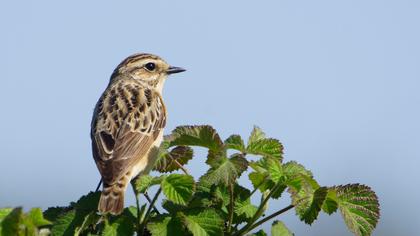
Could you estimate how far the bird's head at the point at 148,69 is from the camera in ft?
33.8

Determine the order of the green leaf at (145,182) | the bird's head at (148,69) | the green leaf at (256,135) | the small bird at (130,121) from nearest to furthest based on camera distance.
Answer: the green leaf at (145,182), the green leaf at (256,135), the small bird at (130,121), the bird's head at (148,69)

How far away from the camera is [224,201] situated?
4820 mm

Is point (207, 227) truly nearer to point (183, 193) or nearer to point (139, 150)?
point (183, 193)

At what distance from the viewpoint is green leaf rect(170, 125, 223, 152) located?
16.1 feet

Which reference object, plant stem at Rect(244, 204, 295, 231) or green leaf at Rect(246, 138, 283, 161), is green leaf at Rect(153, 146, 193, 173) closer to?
green leaf at Rect(246, 138, 283, 161)

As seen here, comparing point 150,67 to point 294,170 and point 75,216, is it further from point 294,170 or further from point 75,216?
point 294,170

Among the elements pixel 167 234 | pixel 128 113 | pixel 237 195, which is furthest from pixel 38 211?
pixel 128 113

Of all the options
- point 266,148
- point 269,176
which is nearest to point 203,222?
point 269,176

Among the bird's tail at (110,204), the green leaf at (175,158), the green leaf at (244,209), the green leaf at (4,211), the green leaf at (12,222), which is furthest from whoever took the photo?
the green leaf at (175,158)

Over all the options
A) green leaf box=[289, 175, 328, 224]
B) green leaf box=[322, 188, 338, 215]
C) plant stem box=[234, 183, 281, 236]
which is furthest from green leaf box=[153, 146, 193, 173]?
green leaf box=[322, 188, 338, 215]

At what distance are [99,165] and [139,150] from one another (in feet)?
2.10

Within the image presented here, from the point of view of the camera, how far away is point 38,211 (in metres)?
3.97

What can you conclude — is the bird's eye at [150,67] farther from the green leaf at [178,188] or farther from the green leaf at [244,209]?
the green leaf at [244,209]

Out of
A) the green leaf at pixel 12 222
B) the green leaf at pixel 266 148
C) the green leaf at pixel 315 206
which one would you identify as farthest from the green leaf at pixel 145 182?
the green leaf at pixel 12 222
